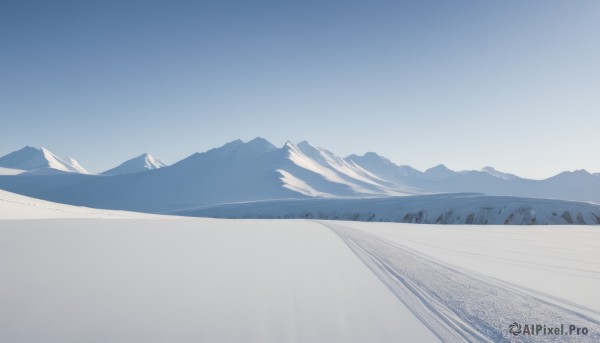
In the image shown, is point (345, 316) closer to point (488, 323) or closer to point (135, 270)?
point (488, 323)

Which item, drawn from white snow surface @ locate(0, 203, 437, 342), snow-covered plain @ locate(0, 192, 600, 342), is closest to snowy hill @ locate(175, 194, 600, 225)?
snow-covered plain @ locate(0, 192, 600, 342)

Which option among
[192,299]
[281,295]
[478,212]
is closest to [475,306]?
[281,295]

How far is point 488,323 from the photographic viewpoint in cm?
643

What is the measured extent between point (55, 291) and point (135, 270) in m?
2.42

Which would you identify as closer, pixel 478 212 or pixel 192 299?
pixel 192 299

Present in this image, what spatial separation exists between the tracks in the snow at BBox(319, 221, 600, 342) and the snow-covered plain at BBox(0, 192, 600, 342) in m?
0.03

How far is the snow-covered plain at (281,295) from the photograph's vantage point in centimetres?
611

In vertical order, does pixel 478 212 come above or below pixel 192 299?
below

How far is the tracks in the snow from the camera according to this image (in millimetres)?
6039

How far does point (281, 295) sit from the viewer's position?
830 centimetres

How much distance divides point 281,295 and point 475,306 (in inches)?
159

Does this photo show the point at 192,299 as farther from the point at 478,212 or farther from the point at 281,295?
the point at 478,212

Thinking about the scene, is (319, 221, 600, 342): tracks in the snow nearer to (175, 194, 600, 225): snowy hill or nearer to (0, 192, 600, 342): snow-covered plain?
(0, 192, 600, 342): snow-covered plain

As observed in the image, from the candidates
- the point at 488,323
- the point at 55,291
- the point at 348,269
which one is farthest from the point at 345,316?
the point at 55,291
